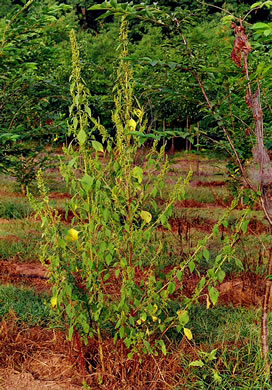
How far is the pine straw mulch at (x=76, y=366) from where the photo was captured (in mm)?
2917

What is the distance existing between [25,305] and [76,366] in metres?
1.09

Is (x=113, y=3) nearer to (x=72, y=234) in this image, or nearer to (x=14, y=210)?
(x=72, y=234)

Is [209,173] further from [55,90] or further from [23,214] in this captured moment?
[55,90]

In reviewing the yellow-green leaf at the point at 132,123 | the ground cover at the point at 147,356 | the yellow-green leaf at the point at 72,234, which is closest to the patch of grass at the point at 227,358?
the ground cover at the point at 147,356

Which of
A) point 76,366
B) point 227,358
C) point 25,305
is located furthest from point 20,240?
point 227,358

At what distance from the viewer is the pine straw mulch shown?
2.92 metres

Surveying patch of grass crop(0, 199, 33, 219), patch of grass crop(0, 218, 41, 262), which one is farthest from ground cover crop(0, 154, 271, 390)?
patch of grass crop(0, 199, 33, 219)

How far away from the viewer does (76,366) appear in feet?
10.2

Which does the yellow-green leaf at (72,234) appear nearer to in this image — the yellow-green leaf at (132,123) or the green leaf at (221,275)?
the yellow-green leaf at (132,123)

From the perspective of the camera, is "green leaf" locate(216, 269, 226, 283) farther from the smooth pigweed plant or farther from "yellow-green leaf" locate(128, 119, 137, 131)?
"yellow-green leaf" locate(128, 119, 137, 131)

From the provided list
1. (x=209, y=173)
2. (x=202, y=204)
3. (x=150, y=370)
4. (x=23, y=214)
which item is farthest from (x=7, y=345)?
(x=209, y=173)

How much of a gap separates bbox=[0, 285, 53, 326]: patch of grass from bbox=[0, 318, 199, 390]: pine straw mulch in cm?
27

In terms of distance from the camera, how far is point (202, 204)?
963cm

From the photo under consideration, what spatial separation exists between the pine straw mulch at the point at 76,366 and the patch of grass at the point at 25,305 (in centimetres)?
27
